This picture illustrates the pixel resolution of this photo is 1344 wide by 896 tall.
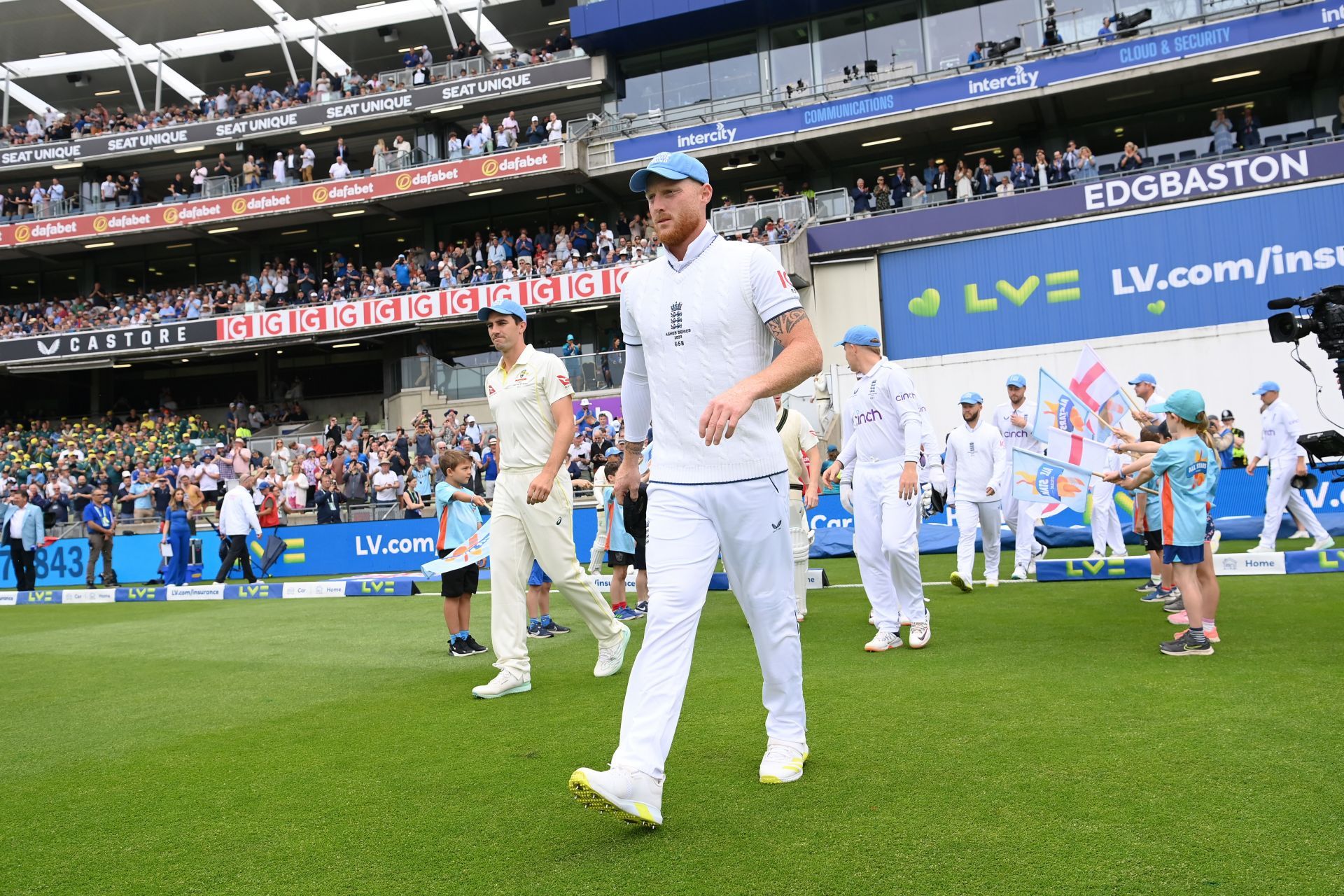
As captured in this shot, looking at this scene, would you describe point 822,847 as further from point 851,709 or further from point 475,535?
point 475,535

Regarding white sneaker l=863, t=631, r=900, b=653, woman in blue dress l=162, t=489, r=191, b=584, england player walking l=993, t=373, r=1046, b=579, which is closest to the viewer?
white sneaker l=863, t=631, r=900, b=653

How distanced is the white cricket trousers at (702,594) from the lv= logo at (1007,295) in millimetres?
25926

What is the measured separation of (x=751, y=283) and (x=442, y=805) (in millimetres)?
2399

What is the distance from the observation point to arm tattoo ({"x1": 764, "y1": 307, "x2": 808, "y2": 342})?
3904mm

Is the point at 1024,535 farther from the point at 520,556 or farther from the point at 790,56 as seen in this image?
the point at 790,56

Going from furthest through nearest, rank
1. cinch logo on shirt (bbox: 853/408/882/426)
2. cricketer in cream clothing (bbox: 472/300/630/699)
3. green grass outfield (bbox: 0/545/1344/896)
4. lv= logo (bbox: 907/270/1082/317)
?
lv= logo (bbox: 907/270/1082/317) → cinch logo on shirt (bbox: 853/408/882/426) → cricketer in cream clothing (bbox: 472/300/630/699) → green grass outfield (bbox: 0/545/1344/896)

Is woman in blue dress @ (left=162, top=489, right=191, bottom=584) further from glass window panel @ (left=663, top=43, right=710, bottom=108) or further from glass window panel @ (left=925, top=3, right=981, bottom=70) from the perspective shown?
glass window panel @ (left=925, top=3, right=981, bottom=70)

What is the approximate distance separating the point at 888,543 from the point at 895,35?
2854cm

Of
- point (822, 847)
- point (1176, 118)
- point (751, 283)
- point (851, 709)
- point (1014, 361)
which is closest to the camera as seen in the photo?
point (822, 847)

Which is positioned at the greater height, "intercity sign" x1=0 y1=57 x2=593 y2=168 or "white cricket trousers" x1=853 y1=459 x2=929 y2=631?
"intercity sign" x1=0 y1=57 x2=593 y2=168

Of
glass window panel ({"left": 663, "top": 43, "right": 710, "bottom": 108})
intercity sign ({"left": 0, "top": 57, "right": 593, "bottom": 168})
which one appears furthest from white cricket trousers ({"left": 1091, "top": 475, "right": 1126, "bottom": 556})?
intercity sign ({"left": 0, "top": 57, "right": 593, "bottom": 168})

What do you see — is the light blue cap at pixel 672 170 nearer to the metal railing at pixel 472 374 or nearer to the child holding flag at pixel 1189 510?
the child holding flag at pixel 1189 510

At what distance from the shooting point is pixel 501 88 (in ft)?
116

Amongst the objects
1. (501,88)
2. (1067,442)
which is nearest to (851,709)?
(1067,442)
